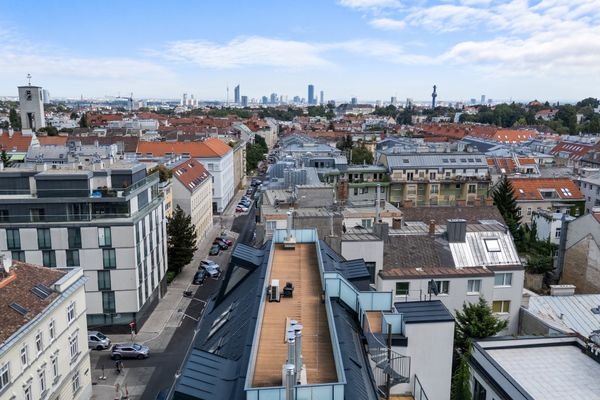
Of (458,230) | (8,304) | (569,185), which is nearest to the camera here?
(8,304)

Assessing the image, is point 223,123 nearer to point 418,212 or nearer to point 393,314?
point 418,212

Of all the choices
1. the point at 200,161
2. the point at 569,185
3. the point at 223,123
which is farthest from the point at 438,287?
the point at 223,123

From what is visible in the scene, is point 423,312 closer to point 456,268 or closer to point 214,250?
point 456,268

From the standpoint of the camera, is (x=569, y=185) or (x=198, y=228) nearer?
(x=198, y=228)

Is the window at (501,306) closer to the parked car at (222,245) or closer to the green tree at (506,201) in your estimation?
the green tree at (506,201)

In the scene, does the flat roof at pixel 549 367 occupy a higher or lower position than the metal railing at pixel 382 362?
lower

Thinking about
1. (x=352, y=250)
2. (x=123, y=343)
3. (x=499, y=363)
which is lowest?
(x=123, y=343)

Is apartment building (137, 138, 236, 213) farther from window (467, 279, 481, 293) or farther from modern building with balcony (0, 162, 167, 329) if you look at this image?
window (467, 279, 481, 293)

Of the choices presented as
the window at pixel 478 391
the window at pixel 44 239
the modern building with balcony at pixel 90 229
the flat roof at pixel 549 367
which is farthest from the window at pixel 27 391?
the flat roof at pixel 549 367
